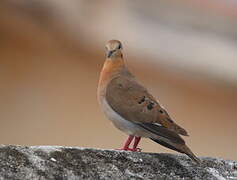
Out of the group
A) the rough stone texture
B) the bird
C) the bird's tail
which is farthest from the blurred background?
the rough stone texture

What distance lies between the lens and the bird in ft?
17.8

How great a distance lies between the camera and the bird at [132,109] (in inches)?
214

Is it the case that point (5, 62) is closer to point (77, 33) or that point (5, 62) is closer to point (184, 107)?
point (77, 33)

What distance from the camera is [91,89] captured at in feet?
34.7

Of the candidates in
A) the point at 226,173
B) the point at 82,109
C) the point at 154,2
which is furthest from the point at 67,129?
the point at 226,173

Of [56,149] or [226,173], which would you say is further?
[226,173]

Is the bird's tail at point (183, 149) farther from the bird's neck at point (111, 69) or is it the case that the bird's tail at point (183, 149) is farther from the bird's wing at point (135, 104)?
the bird's neck at point (111, 69)

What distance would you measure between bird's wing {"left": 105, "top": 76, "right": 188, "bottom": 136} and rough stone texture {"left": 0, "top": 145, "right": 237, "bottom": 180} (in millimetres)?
825

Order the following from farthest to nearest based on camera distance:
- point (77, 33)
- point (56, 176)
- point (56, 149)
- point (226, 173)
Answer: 1. point (77, 33)
2. point (226, 173)
3. point (56, 149)
4. point (56, 176)

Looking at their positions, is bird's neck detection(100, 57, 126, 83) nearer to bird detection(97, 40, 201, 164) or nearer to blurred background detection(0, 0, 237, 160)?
bird detection(97, 40, 201, 164)

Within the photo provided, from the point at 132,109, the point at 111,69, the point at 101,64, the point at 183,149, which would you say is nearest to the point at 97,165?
the point at 183,149

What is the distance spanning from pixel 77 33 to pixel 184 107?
1577 mm

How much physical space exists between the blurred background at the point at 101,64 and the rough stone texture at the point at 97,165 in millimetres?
5452

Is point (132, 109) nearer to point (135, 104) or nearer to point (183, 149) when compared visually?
point (135, 104)
